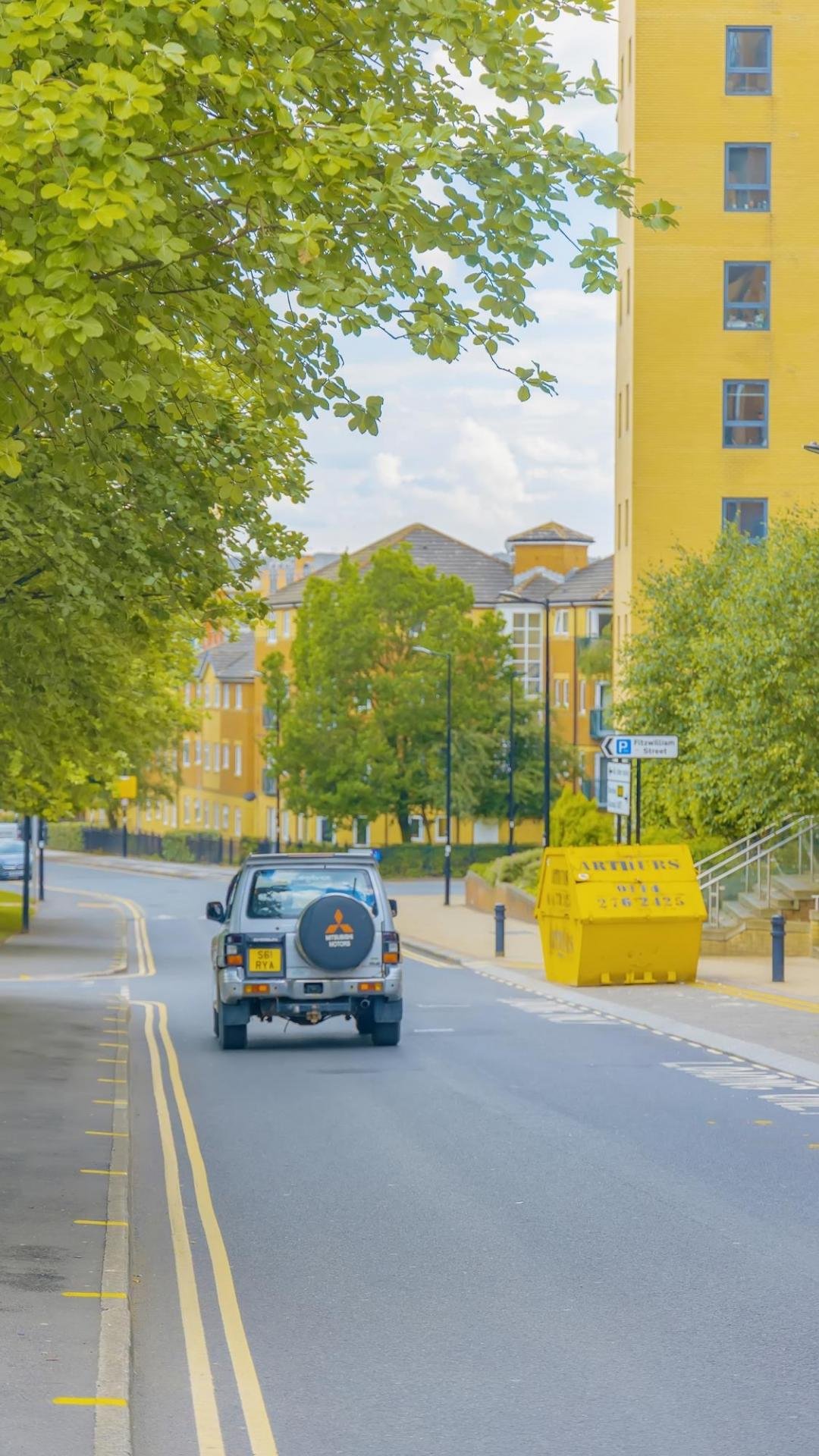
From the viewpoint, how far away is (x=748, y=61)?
165 feet

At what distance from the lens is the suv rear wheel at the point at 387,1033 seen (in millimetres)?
20219

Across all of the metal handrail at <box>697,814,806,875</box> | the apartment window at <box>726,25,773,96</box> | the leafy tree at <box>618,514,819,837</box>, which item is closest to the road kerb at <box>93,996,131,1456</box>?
the leafy tree at <box>618,514,819,837</box>

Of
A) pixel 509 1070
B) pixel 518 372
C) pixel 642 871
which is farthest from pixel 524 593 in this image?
pixel 518 372

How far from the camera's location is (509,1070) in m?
17.9

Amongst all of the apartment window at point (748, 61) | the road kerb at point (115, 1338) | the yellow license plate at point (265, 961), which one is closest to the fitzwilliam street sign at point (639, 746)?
the yellow license plate at point (265, 961)

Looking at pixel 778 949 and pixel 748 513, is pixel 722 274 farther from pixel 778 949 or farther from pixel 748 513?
pixel 778 949

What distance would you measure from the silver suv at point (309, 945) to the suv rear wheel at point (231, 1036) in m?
0.05

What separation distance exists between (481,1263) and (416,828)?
76.4m

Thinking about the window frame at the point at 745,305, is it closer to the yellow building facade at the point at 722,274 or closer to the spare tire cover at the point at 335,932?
the yellow building facade at the point at 722,274

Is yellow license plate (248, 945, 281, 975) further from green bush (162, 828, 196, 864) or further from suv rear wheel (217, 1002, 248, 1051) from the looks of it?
green bush (162, 828, 196, 864)

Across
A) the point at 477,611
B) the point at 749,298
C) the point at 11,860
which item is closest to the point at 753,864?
the point at 749,298

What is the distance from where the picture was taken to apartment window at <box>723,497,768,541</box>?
50.3 meters

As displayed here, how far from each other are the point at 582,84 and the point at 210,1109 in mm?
9007

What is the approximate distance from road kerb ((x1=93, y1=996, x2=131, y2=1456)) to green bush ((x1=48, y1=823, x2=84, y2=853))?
347 ft
